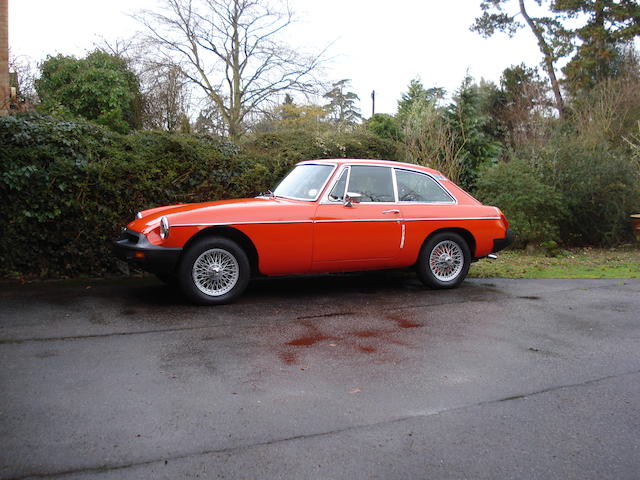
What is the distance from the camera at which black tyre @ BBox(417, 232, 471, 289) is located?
7762 mm

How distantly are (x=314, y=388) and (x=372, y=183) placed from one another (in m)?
3.87

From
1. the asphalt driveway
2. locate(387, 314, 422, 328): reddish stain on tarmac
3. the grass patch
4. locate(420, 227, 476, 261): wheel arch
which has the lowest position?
the asphalt driveway

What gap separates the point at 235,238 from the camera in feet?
22.2

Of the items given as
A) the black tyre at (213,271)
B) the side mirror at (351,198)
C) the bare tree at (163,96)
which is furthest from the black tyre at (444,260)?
the bare tree at (163,96)

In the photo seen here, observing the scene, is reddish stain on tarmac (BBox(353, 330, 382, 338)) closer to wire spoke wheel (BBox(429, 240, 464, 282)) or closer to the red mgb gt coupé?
the red mgb gt coupé

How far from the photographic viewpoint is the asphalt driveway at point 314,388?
3.11 metres

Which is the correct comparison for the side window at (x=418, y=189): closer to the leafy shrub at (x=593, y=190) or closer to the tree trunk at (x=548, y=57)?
the leafy shrub at (x=593, y=190)

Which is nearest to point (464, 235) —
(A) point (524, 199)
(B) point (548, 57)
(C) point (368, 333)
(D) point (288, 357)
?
(C) point (368, 333)

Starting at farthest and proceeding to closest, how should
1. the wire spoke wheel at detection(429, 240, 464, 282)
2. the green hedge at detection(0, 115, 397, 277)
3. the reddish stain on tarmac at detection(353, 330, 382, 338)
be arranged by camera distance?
1. the wire spoke wheel at detection(429, 240, 464, 282)
2. the green hedge at detection(0, 115, 397, 277)
3. the reddish stain on tarmac at detection(353, 330, 382, 338)

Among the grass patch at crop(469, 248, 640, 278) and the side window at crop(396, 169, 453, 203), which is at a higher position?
the side window at crop(396, 169, 453, 203)

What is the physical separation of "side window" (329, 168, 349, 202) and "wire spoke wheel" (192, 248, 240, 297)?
1.45 m

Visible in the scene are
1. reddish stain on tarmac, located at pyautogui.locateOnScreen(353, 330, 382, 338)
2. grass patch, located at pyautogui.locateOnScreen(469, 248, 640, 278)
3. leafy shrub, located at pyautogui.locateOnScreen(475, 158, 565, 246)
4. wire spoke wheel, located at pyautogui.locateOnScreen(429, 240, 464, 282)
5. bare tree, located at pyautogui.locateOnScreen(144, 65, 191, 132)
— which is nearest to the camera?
reddish stain on tarmac, located at pyautogui.locateOnScreen(353, 330, 382, 338)

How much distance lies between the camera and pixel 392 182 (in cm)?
768

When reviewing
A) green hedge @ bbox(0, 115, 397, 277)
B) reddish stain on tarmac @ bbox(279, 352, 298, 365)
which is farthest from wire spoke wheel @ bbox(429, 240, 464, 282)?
reddish stain on tarmac @ bbox(279, 352, 298, 365)
